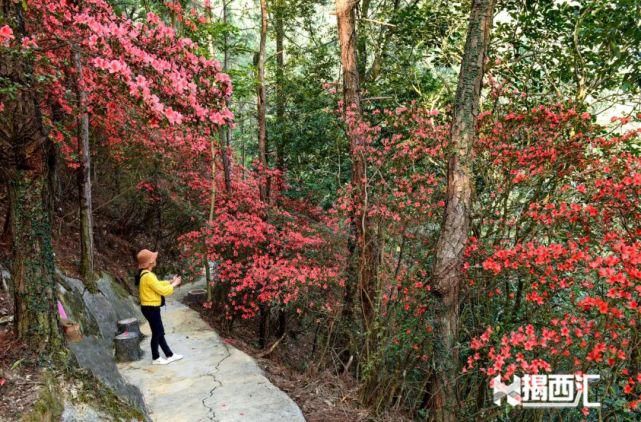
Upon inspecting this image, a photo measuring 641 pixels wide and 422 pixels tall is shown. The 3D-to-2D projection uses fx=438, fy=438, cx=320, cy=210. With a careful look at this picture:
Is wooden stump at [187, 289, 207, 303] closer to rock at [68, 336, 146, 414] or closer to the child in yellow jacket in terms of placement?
the child in yellow jacket

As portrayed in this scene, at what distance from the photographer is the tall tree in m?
3.28

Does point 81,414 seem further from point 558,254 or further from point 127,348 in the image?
point 558,254

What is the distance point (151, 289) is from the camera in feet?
18.0

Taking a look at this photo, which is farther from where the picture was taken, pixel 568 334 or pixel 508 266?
pixel 508 266

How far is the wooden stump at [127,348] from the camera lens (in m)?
6.02

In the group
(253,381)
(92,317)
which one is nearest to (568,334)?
(253,381)

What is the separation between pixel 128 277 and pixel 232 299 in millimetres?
3045

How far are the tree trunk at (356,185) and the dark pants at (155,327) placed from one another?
2535mm

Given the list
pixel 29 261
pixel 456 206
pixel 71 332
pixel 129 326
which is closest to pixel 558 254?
pixel 456 206

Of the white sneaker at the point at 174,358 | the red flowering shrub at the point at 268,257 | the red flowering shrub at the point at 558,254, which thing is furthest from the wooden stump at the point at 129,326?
the red flowering shrub at the point at 558,254

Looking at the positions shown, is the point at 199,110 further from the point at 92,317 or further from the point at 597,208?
the point at 92,317

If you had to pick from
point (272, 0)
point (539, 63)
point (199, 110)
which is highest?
point (272, 0)

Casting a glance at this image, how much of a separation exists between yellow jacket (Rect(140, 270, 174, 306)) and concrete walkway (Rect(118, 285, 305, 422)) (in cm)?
94

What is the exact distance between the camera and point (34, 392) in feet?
9.92
